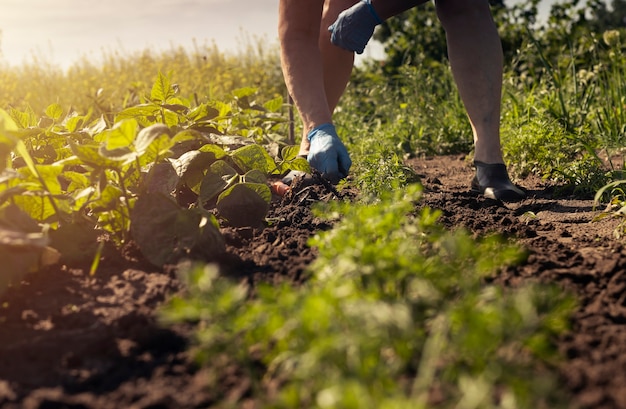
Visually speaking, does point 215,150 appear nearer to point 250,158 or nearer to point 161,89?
point 250,158

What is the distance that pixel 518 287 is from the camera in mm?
1756

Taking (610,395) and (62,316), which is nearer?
(610,395)

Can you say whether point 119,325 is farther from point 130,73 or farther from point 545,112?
point 130,73

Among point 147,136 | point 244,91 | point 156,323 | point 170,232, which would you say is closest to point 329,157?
point 244,91

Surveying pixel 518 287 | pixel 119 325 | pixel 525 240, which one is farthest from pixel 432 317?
pixel 525 240

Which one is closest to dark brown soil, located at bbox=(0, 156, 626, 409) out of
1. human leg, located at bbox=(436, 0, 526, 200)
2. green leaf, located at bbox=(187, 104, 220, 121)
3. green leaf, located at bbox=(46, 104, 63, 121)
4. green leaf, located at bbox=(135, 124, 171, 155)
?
green leaf, located at bbox=(135, 124, 171, 155)

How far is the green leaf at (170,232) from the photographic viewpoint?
79.8 inches

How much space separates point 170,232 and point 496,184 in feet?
5.95

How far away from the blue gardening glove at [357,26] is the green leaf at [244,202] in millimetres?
1102

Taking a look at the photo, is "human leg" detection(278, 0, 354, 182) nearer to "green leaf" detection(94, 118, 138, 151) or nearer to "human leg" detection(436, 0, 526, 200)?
"human leg" detection(436, 0, 526, 200)

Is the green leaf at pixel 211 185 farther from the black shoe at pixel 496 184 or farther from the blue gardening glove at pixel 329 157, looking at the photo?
the black shoe at pixel 496 184

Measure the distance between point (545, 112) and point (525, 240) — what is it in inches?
102

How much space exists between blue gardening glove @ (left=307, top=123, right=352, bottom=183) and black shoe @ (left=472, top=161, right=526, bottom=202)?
673 millimetres

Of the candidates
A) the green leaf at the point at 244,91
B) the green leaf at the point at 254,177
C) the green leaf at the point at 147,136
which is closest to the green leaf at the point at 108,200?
the green leaf at the point at 147,136
